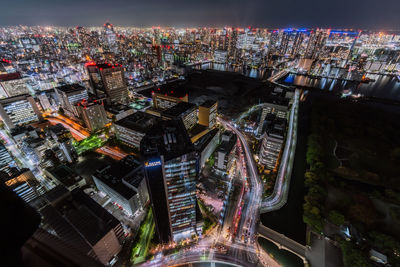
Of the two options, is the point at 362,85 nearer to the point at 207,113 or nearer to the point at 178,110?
the point at 207,113

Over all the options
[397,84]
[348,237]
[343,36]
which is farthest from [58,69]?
[343,36]

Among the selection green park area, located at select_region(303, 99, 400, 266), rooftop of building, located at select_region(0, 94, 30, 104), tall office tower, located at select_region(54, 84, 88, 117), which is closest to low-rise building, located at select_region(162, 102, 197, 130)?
tall office tower, located at select_region(54, 84, 88, 117)

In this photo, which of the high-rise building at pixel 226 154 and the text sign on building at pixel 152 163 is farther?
the high-rise building at pixel 226 154

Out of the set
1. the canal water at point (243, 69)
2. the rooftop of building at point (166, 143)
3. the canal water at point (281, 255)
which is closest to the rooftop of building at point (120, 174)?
the rooftop of building at point (166, 143)

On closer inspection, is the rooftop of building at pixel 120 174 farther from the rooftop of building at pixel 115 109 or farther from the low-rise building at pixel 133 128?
the rooftop of building at pixel 115 109

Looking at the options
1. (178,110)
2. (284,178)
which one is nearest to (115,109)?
(178,110)

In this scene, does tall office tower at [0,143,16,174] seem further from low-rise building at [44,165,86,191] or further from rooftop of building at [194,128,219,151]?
rooftop of building at [194,128,219,151]
